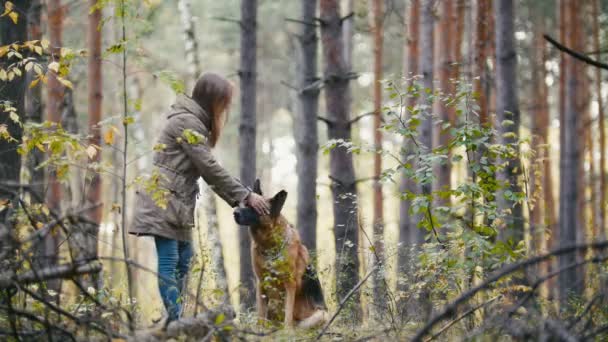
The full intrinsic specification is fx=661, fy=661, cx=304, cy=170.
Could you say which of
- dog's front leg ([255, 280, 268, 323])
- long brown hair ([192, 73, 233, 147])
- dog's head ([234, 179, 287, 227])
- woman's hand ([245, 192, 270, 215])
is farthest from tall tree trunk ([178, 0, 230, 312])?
long brown hair ([192, 73, 233, 147])

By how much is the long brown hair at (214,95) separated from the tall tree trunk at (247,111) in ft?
11.4

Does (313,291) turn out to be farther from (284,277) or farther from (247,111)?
(247,111)

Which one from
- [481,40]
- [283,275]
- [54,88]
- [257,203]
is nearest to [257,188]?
[257,203]

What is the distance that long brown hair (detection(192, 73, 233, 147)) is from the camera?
208 inches

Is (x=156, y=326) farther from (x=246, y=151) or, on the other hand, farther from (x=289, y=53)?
(x=289, y=53)

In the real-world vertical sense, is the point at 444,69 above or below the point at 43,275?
above

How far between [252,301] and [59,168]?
444cm

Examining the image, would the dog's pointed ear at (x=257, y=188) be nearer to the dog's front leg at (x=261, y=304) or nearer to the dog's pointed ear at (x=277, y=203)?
the dog's pointed ear at (x=277, y=203)

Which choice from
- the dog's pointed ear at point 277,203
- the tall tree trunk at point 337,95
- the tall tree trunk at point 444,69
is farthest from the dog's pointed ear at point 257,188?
the tall tree trunk at point 444,69

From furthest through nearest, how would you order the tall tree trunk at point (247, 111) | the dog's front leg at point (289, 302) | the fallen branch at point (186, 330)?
1. the tall tree trunk at point (247, 111)
2. the dog's front leg at point (289, 302)
3. the fallen branch at point (186, 330)

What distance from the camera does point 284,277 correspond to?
6023 millimetres

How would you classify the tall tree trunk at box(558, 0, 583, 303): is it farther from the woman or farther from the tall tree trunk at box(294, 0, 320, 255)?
the woman

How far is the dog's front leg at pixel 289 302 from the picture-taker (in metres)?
6.05

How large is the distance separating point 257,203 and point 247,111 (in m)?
3.67
